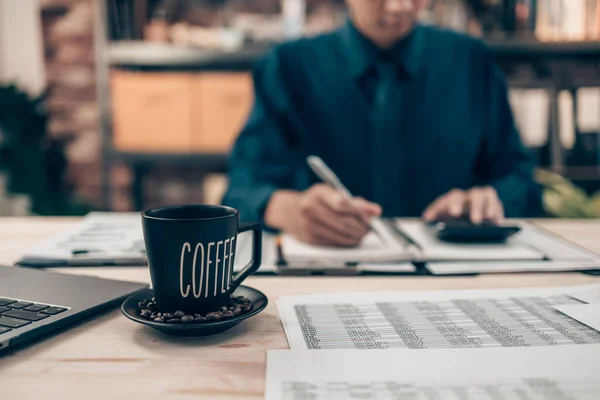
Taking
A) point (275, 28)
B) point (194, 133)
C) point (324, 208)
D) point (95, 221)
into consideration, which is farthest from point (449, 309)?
point (275, 28)

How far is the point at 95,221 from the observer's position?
3.22ft

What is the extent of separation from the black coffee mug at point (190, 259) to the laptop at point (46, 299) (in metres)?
0.08

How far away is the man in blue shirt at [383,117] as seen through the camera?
1322 mm

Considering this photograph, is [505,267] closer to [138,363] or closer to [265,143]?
[138,363]

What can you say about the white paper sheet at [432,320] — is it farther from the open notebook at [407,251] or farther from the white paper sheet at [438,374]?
the open notebook at [407,251]

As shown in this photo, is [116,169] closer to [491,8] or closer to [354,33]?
[354,33]

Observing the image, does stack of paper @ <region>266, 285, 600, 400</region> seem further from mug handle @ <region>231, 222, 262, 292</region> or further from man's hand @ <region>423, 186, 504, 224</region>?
man's hand @ <region>423, 186, 504, 224</region>

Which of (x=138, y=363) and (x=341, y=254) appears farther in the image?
(x=341, y=254)

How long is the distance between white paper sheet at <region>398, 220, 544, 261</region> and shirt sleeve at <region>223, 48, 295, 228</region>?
43 cm

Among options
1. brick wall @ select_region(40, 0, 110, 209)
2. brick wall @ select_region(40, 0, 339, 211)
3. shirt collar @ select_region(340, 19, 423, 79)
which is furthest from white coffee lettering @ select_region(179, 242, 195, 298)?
brick wall @ select_region(40, 0, 110, 209)

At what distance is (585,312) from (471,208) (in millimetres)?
387

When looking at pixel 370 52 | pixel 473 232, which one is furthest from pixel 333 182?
pixel 370 52

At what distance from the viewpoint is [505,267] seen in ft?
2.35

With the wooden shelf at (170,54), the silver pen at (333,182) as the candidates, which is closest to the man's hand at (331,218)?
the silver pen at (333,182)
